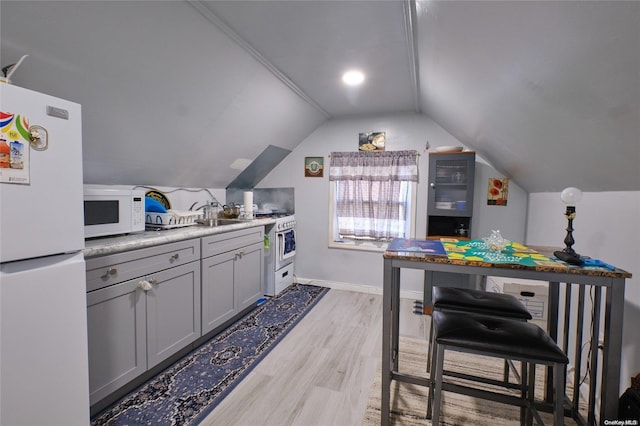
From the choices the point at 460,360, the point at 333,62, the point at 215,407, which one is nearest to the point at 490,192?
the point at 460,360

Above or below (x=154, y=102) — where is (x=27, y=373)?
below

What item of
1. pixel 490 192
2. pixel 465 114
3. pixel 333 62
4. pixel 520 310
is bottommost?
pixel 520 310

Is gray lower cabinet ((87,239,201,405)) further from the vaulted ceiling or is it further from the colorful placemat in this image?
the colorful placemat

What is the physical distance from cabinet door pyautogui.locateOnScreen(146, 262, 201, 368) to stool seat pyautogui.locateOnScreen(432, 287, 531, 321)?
1.79 m

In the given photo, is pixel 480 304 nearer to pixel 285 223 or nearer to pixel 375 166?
pixel 375 166

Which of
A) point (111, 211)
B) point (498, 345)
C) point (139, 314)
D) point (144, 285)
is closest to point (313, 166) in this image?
point (111, 211)

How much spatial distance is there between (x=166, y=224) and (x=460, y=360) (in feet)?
8.74

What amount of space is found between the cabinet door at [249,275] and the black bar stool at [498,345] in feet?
6.29

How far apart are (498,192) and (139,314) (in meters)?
3.50

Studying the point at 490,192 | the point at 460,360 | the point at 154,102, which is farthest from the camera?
the point at 490,192

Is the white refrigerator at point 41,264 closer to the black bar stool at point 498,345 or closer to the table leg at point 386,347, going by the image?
the table leg at point 386,347

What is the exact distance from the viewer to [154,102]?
1934 mm

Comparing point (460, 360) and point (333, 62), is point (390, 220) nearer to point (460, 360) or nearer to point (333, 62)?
point (460, 360)

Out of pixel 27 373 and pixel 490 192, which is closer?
pixel 27 373
